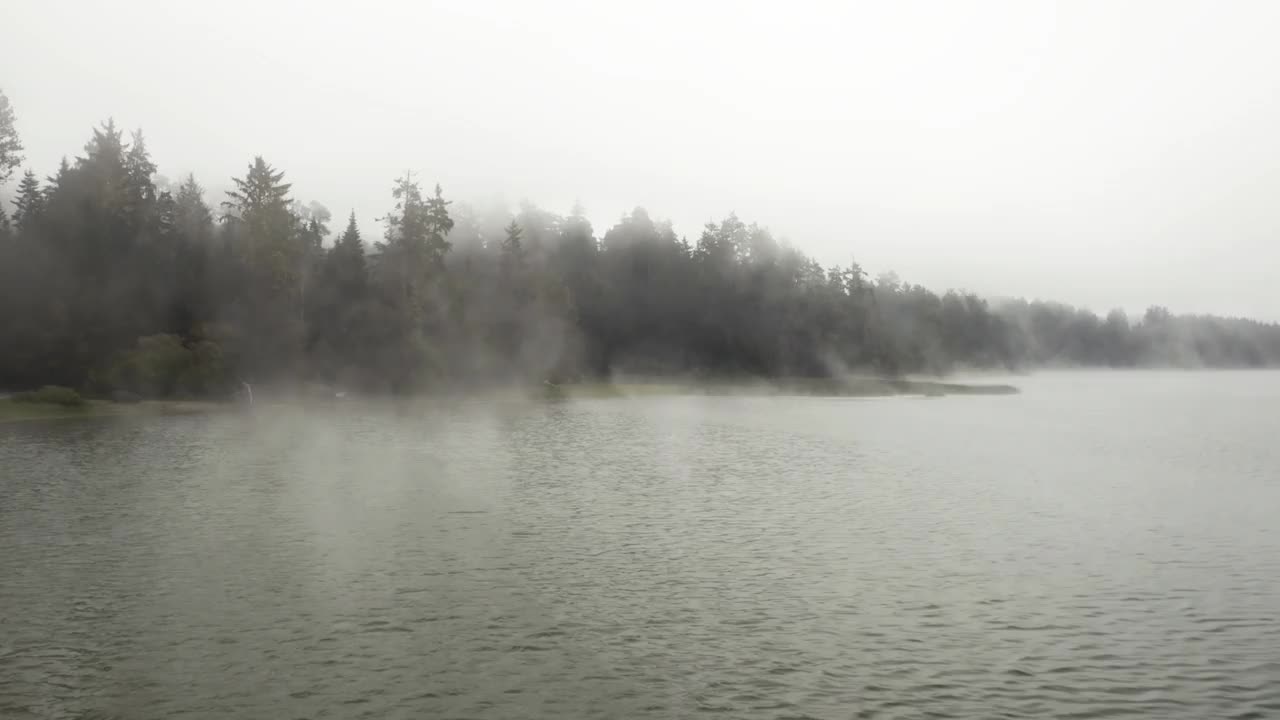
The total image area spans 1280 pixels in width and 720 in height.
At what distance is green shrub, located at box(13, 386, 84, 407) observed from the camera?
82688 mm

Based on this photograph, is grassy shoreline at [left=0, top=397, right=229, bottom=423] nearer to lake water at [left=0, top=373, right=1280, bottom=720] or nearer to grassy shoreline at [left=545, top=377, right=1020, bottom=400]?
lake water at [left=0, top=373, right=1280, bottom=720]

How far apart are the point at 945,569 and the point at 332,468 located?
114 ft

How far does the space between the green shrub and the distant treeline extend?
27.1 ft

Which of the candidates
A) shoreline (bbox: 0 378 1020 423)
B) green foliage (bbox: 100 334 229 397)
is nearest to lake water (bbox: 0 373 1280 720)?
green foliage (bbox: 100 334 229 397)

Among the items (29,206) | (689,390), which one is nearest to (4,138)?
(29,206)

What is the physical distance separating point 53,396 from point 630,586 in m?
80.4

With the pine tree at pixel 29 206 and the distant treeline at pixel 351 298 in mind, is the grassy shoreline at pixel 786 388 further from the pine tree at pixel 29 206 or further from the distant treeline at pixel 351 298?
the pine tree at pixel 29 206

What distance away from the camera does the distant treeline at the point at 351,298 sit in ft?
317

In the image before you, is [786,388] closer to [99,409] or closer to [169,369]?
[169,369]

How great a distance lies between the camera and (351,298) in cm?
12194

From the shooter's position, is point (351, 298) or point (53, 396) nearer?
point (53, 396)

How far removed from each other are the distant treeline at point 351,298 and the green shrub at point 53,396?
8.27 m

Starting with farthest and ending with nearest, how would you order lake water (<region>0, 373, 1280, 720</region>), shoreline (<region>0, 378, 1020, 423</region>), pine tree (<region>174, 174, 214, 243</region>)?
pine tree (<region>174, 174, 214, 243</region>), shoreline (<region>0, 378, 1020, 423</region>), lake water (<region>0, 373, 1280, 720</region>)

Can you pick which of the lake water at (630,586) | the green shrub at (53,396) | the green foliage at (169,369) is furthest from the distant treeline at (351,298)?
the lake water at (630,586)
